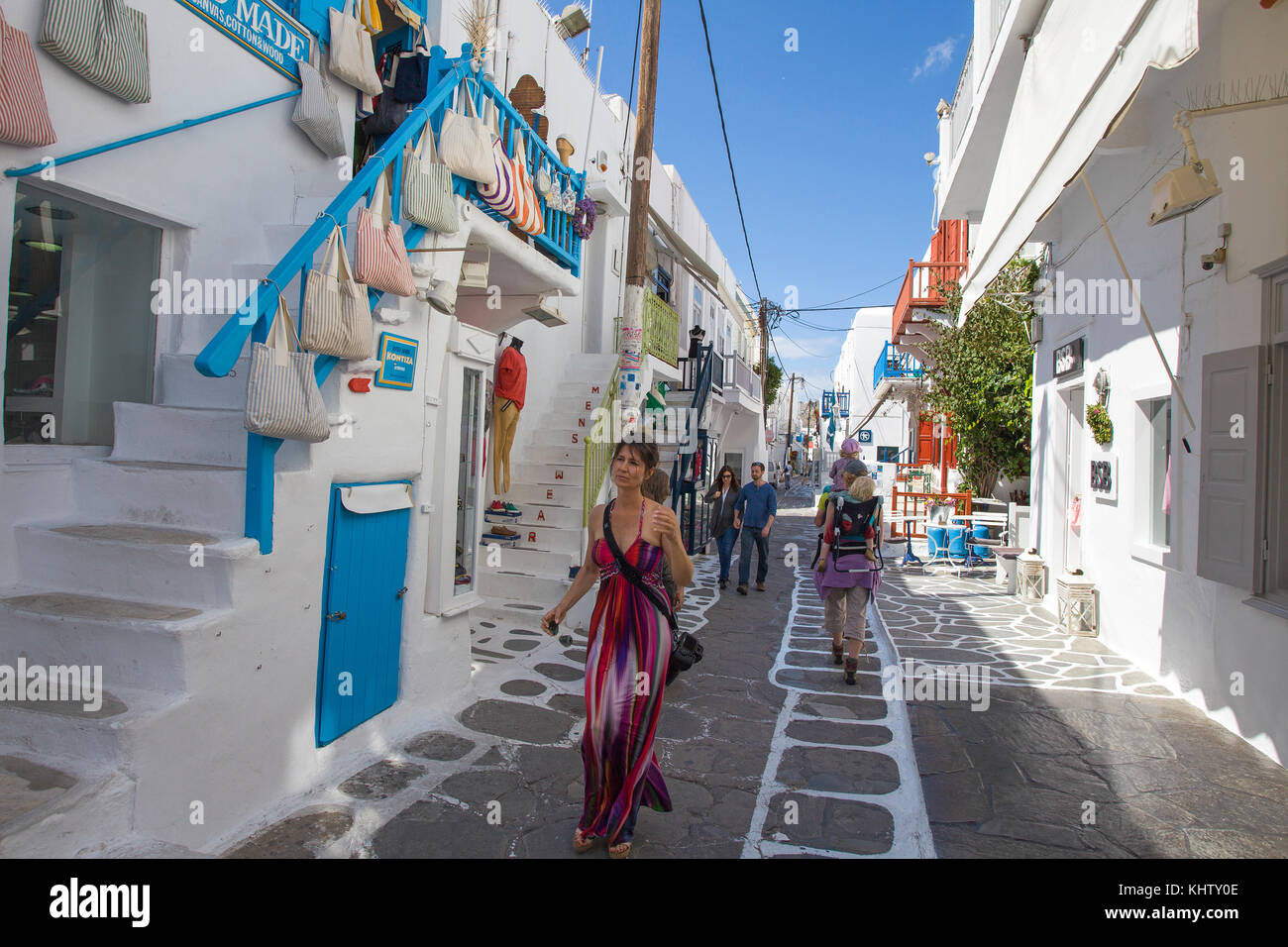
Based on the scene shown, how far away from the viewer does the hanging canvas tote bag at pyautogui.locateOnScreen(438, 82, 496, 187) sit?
4668 millimetres

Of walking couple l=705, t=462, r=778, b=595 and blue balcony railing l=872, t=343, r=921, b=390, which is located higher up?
blue balcony railing l=872, t=343, r=921, b=390

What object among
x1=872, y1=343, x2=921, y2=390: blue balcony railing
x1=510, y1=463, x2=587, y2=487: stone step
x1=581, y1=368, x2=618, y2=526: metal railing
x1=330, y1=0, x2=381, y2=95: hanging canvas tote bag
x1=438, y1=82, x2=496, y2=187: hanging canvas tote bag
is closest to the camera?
x1=438, y1=82, x2=496, y2=187: hanging canvas tote bag

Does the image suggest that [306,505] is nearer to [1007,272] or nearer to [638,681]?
[638,681]

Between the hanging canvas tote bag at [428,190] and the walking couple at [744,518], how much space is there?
5.64 m

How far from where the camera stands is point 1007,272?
1177cm

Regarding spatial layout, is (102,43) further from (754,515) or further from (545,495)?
(754,515)

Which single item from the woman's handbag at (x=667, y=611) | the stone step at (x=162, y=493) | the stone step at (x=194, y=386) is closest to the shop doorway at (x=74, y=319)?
the stone step at (x=194, y=386)

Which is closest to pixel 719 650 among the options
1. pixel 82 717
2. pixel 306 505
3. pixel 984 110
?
pixel 306 505

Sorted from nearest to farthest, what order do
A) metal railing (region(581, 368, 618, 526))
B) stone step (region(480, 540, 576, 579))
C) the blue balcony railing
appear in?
1. stone step (region(480, 540, 576, 579))
2. metal railing (region(581, 368, 618, 526))
3. the blue balcony railing

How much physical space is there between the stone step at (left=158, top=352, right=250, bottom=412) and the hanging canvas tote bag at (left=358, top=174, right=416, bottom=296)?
3.41ft

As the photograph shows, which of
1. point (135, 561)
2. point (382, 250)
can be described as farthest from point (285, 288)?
point (135, 561)

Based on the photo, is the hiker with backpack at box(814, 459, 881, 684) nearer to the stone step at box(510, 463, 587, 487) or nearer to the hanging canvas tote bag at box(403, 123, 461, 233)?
the hanging canvas tote bag at box(403, 123, 461, 233)

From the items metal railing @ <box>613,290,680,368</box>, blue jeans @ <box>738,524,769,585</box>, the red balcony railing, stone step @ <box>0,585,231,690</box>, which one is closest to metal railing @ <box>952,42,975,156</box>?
the red balcony railing
